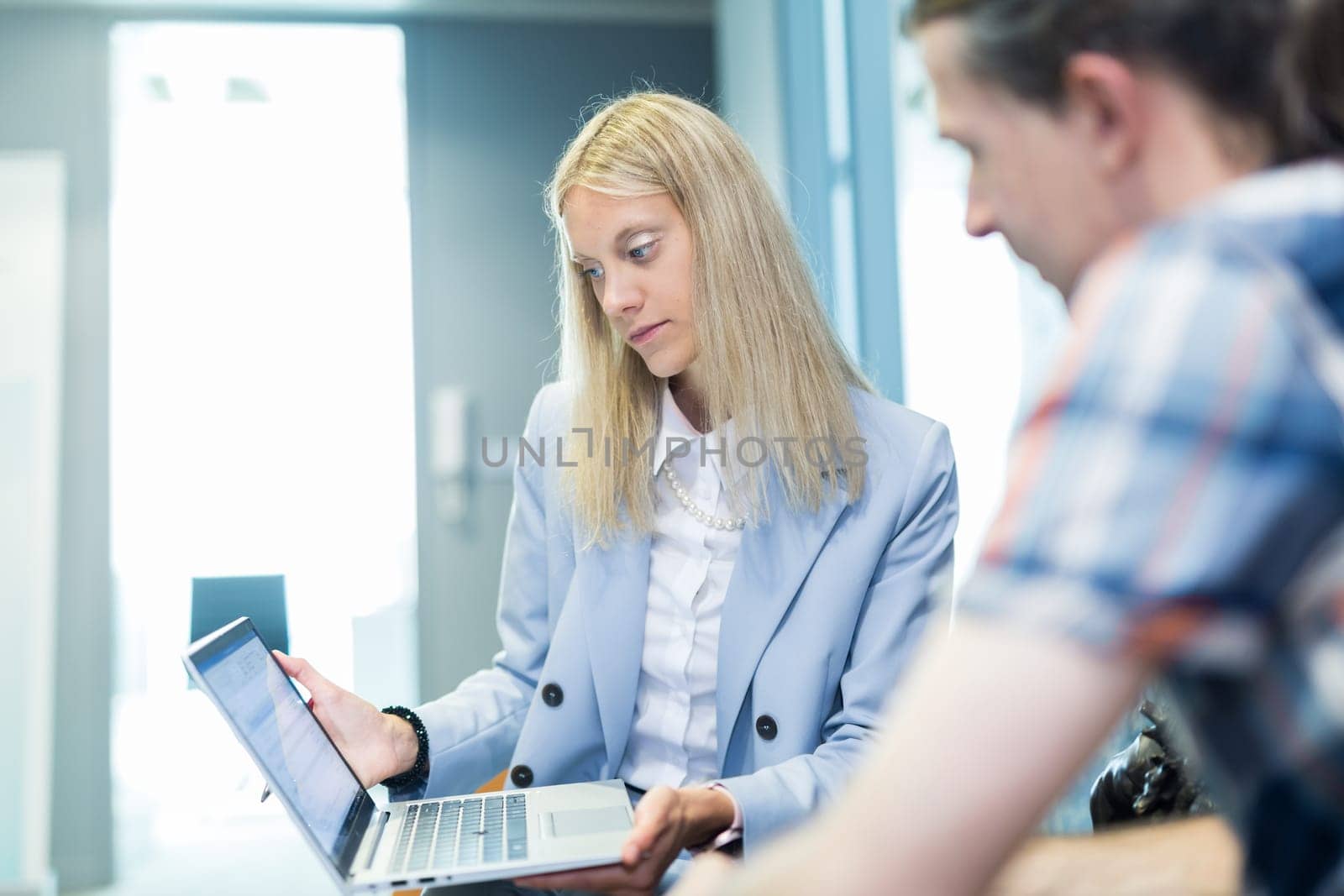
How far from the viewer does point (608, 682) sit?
4.21 ft

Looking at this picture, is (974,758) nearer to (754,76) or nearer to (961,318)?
(961,318)

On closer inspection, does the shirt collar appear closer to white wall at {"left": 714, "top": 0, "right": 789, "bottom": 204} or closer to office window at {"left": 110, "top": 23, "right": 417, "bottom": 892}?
white wall at {"left": 714, "top": 0, "right": 789, "bottom": 204}

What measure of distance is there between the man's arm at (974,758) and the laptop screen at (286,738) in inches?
24.6

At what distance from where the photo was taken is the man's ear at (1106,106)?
449mm

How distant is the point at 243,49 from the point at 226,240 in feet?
2.19

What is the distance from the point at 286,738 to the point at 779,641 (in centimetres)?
54

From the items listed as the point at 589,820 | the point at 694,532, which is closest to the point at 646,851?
the point at 589,820

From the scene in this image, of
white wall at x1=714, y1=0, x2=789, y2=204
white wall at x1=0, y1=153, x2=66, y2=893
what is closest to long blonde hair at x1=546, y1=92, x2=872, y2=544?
white wall at x1=714, y1=0, x2=789, y2=204

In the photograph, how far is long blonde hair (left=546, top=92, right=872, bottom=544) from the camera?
Result: 132cm

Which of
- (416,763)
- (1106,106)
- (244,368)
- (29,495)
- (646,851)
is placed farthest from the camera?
(244,368)

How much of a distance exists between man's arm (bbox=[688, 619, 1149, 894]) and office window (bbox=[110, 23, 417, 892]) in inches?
131

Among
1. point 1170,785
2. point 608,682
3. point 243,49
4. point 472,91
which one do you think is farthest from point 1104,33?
point 243,49

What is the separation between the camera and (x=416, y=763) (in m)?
1.24

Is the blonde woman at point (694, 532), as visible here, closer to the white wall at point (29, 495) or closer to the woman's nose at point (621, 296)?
the woman's nose at point (621, 296)
